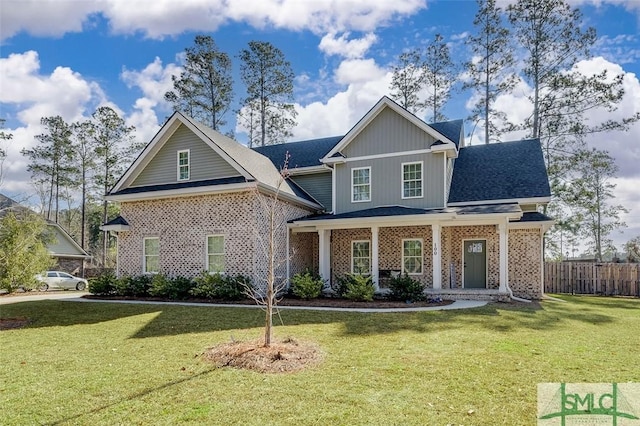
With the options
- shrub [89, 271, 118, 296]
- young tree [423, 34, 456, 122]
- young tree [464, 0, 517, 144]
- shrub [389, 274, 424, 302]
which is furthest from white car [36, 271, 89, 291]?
young tree [464, 0, 517, 144]

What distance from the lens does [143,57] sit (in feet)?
60.0

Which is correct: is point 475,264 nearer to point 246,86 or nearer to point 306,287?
point 306,287

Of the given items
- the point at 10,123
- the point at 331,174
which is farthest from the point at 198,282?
the point at 10,123

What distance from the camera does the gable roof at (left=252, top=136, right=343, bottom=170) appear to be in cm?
1941

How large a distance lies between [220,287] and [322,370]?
839cm

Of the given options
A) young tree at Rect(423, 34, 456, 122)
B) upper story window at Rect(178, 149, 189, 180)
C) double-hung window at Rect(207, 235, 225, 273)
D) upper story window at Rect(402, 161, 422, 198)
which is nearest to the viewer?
double-hung window at Rect(207, 235, 225, 273)

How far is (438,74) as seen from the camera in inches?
1089

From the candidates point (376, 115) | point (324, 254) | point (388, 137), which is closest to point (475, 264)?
point (324, 254)

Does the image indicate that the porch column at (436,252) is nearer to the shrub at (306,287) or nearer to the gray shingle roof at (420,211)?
the gray shingle roof at (420,211)

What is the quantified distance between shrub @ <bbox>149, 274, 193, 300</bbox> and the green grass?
3.77 meters

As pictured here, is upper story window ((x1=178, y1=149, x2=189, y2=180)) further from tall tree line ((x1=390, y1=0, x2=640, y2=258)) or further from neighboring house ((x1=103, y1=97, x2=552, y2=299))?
tall tree line ((x1=390, y1=0, x2=640, y2=258))

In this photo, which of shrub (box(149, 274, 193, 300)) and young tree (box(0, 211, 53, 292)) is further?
young tree (box(0, 211, 53, 292))

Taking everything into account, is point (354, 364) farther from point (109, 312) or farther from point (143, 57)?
point (143, 57)

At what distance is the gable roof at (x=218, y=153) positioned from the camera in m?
14.6
